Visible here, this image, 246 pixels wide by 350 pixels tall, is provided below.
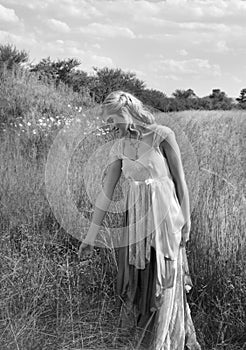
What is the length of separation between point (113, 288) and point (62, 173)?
171 centimetres

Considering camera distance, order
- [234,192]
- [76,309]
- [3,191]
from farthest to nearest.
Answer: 1. [3,191]
2. [234,192]
3. [76,309]

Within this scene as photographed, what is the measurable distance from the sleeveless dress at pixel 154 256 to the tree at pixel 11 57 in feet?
37.0

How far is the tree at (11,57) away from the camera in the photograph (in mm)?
13445

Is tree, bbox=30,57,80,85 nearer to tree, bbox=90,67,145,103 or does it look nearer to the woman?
tree, bbox=90,67,145,103

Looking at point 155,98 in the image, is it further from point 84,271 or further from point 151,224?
point 151,224

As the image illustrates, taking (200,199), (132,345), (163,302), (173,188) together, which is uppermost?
(173,188)

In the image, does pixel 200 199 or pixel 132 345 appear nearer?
pixel 132 345

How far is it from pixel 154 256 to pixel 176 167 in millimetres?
454

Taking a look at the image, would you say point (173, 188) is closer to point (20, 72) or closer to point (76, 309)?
point (76, 309)

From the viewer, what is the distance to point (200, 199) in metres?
3.86

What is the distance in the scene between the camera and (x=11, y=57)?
1367 centimetres

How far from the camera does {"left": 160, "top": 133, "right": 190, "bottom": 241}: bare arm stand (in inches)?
98.6

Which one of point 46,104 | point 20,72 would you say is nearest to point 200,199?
point 46,104

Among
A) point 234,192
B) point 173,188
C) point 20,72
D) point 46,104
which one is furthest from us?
point 20,72
